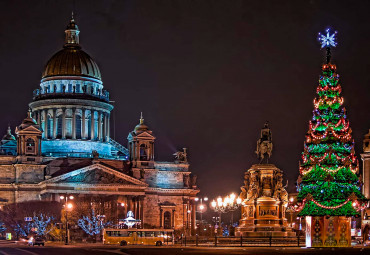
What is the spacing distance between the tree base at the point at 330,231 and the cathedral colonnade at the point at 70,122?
98686mm

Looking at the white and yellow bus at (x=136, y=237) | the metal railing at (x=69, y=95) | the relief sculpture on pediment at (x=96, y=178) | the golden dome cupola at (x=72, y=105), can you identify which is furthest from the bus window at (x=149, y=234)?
the metal railing at (x=69, y=95)

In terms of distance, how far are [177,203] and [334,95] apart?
88.6m

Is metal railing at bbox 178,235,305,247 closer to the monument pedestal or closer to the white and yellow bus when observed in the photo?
the monument pedestal

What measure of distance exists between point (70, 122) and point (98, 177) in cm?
2111

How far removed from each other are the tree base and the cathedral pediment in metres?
79.8

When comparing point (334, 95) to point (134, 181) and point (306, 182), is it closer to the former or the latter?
point (306, 182)

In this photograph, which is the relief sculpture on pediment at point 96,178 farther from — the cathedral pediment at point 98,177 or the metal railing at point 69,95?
the metal railing at point 69,95

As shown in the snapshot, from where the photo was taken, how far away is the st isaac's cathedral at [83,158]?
154875 millimetres

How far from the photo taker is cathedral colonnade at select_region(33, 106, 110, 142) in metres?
174

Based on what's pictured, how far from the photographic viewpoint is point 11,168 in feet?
510

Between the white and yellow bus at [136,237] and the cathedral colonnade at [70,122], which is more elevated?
the cathedral colonnade at [70,122]

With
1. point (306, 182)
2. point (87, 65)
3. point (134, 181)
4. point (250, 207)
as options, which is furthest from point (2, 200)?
point (306, 182)

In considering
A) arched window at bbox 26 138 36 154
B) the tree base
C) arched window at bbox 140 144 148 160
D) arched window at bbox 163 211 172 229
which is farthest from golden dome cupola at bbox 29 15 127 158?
the tree base

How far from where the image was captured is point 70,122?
6870 inches
